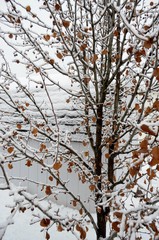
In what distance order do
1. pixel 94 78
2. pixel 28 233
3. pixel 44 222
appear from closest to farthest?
pixel 44 222
pixel 94 78
pixel 28 233

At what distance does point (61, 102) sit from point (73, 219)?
3387mm

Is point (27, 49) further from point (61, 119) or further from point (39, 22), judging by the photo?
point (61, 119)

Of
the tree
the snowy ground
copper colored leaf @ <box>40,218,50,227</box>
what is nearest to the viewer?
copper colored leaf @ <box>40,218,50,227</box>

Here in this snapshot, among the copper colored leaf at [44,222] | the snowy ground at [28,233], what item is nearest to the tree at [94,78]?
the copper colored leaf at [44,222]

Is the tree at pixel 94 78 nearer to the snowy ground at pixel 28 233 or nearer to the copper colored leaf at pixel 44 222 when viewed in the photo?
the copper colored leaf at pixel 44 222

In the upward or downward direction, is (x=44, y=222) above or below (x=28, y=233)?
above

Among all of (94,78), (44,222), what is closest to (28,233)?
(44,222)

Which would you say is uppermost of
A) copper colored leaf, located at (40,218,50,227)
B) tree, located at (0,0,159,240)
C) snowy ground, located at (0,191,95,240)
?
tree, located at (0,0,159,240)

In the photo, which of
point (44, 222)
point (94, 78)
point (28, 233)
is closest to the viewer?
point (44, 222)

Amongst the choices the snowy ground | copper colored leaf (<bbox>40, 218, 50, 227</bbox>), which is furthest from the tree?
the snowy ground

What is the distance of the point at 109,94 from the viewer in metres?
4.05

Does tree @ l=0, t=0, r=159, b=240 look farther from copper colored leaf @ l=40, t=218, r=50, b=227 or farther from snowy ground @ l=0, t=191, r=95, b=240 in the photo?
snowy ground @ l=0, t=191, r=95, b=240

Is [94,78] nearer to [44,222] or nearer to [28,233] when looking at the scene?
[44,222]

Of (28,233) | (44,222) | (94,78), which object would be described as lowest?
(28,233)
